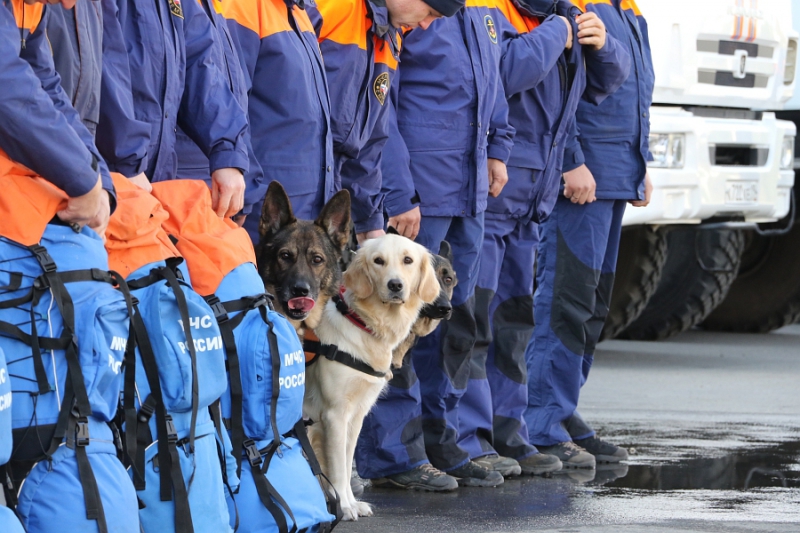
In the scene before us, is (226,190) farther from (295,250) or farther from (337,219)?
(337,219)

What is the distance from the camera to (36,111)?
2803mm

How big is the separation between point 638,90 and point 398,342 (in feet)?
6.61

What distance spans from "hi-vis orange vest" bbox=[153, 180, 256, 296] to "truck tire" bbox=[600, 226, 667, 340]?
19.0 feet

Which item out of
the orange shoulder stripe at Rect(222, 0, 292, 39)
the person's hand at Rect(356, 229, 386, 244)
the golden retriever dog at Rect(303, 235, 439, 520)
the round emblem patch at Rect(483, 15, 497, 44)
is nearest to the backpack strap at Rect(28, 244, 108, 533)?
the orange shoulder stripe at Rect(222, 0, 292, 39)

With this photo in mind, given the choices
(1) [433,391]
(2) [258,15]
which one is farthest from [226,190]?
(1) [433,391]

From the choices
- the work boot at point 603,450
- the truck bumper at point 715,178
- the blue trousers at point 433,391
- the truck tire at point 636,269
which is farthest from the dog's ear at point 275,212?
the truck tire at point 636,269

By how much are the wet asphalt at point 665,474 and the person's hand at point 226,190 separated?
1178 millimetres

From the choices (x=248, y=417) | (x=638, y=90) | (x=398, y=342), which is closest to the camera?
(x=248, y=417)

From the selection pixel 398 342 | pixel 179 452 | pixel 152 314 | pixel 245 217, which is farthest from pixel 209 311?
pixel 398 342

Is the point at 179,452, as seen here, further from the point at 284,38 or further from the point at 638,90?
the point at 638,90

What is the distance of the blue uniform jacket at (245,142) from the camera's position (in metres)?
3.96

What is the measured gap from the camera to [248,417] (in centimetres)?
345

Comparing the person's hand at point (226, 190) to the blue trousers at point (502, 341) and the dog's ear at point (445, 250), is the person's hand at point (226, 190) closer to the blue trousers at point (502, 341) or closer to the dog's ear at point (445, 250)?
the dog's ear at point (445, 250)

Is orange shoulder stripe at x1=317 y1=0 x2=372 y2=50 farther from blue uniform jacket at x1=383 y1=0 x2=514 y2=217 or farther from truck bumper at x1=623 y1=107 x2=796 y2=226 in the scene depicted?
truck bumper at x1=623 y1=107 x2=796 y2=226
